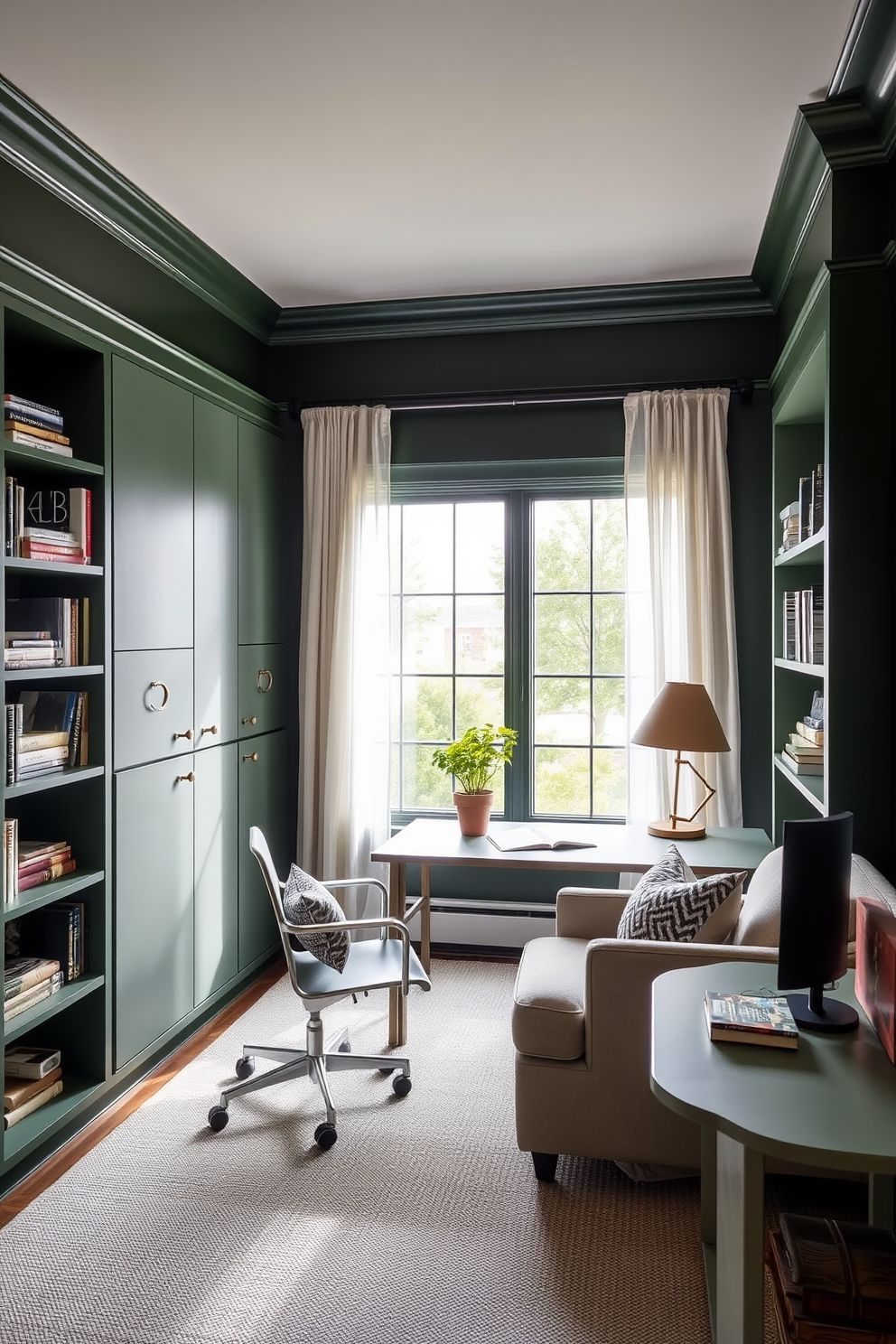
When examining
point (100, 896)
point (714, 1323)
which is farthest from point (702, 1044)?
point (100, 896)

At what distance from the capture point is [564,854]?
10.7 feet

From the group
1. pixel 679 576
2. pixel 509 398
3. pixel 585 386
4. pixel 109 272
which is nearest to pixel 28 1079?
pixel 109 272

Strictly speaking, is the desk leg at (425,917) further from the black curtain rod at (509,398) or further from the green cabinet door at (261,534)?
the black curtain rod at (509,398)

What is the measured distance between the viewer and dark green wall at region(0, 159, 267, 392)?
261 cm

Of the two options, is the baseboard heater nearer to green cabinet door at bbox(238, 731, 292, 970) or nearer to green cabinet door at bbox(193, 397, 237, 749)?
green cabinet door at bbox(238, 731, 292, 970)

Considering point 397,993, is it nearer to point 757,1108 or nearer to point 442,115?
point 757,1108

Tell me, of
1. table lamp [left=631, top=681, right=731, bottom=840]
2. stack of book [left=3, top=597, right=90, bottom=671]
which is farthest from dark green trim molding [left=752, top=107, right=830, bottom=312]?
stack of book [left=3, top=597, right=90, bottom=671]

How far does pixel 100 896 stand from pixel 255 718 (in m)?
1.25

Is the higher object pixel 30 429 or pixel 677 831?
pixel 30 429

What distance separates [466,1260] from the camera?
213 centimetres

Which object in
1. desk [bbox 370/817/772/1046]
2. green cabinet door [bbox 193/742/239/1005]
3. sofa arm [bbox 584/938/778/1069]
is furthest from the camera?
green cabinet door [bbox 193/742/239/1005]

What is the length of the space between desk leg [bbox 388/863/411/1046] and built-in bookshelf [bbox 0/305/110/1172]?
3.06ft

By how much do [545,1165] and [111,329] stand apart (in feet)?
8.87

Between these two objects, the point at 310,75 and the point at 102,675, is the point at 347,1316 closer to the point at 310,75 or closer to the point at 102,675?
the point at 102,675
